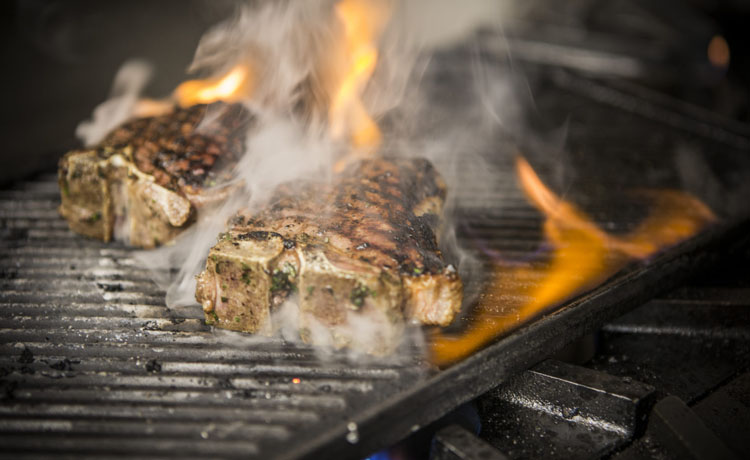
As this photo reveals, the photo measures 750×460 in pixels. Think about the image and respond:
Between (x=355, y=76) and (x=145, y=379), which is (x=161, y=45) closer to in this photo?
(x=355, y=76)

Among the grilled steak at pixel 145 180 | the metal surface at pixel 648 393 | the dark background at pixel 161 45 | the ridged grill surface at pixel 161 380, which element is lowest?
the metal surface at pixel 648 393

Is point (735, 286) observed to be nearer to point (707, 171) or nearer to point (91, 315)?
point (707, 171)

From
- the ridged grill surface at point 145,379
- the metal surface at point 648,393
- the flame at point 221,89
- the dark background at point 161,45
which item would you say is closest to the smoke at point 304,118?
the flame at point 221,89

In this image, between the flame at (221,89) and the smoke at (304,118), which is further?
the flame at (221,89)

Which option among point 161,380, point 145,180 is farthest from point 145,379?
point 145,180

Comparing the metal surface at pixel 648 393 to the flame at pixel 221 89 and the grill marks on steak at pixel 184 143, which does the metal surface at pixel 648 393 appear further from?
the flame at pixel 221 89

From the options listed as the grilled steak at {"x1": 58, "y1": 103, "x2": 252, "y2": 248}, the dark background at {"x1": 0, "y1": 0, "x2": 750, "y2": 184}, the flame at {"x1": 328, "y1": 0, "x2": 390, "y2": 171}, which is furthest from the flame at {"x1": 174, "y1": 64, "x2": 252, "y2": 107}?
the dark background at {"x1": 0, "y1": 0, "x2": 750, "y2": 184}
